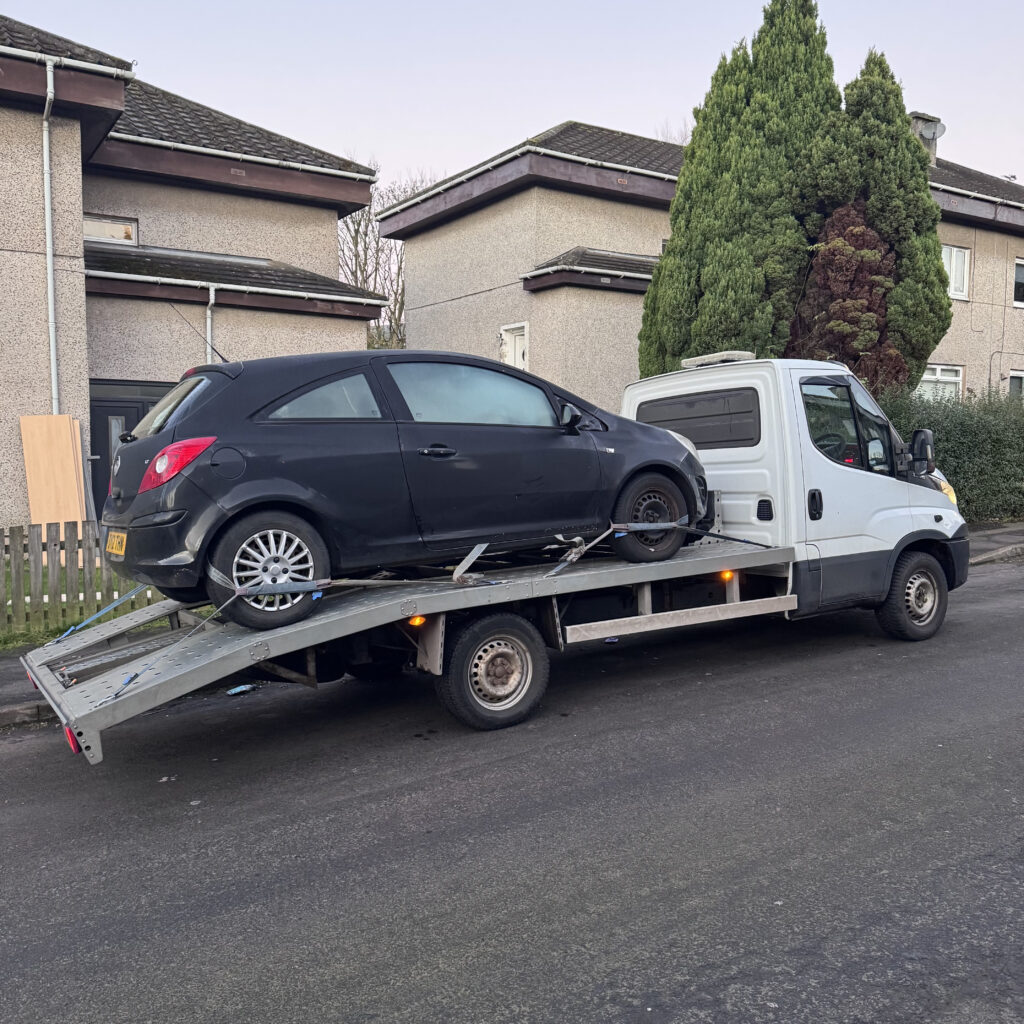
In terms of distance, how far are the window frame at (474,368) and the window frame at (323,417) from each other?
0.08m

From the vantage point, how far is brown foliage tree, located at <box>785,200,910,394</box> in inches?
533

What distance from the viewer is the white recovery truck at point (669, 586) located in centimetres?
474

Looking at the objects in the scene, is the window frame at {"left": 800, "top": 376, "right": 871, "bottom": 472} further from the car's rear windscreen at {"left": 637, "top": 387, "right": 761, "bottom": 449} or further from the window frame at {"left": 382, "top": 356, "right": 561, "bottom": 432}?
the window frame at {"left": 382, "top": 356, "right": 561, "bottom": 432}

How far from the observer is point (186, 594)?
16.5 ft

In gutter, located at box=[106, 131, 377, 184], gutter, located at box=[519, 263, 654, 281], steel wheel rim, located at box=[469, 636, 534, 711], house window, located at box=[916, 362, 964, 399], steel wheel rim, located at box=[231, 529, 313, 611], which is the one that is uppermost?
gutter, located at box=[106, 131, 377, 184]

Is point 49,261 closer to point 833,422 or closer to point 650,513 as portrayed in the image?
point 650,513

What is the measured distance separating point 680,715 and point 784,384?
2.59 meters

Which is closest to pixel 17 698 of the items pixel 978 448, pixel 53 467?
pixel 53 467

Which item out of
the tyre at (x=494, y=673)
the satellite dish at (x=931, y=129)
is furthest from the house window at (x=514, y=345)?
the tyre at (x=494, y=673)

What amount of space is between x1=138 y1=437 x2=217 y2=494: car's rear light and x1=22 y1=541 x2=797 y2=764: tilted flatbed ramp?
0.87 metres

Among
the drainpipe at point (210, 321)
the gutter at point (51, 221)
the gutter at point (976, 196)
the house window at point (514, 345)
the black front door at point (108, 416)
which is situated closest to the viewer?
the gutter at point (51, 221)

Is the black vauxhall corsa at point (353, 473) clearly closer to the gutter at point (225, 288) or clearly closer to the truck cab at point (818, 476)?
the truck cab at point (818, 476)

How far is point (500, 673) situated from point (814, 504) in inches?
110

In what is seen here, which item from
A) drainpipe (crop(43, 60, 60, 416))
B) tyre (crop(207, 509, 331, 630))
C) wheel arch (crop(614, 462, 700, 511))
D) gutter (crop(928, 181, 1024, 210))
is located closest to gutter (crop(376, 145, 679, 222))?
gutter (crop(928, 181, 1024, 210))
